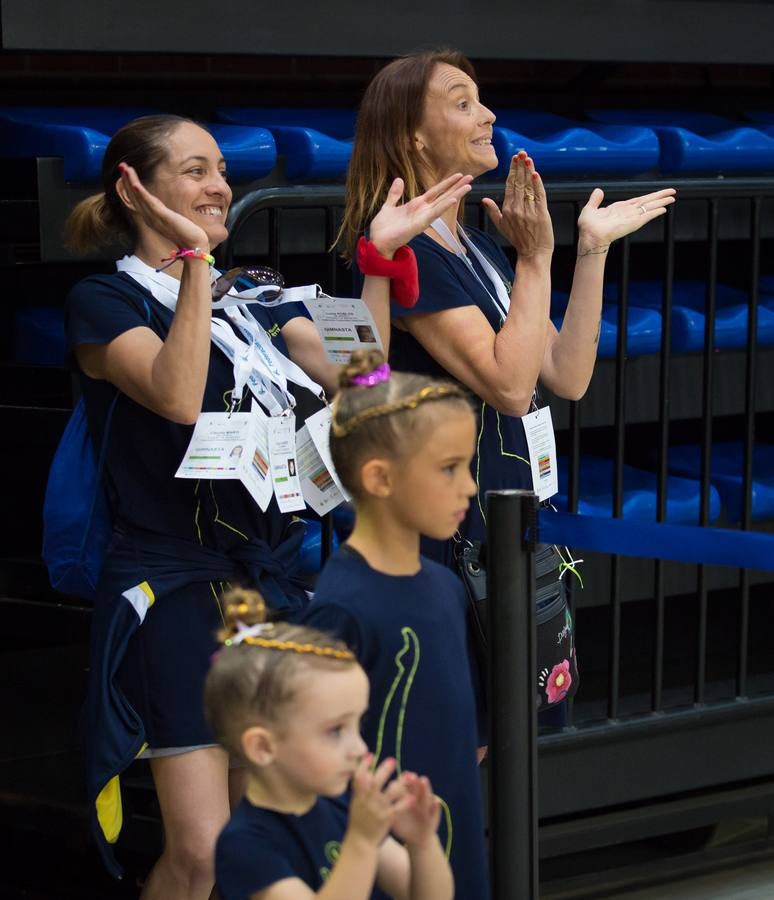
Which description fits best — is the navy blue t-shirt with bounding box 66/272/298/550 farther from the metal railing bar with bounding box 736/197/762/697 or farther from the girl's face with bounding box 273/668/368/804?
the metal railing bar with bounding box 736/197/762/697

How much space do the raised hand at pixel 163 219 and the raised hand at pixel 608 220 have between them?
0.66 metres

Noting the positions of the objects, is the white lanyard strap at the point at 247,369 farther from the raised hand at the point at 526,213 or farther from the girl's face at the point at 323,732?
the girl's face at the point at 323,732

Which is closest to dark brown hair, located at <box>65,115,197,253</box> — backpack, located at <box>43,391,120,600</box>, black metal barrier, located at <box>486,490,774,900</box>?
backpack, located at <box>43,391,120,600</box>

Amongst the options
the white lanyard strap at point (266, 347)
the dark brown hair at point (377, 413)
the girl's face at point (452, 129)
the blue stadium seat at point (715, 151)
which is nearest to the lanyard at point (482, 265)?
the girl's face at point (452, 129)

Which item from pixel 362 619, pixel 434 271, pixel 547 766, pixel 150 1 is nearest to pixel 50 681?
pixel 547 766

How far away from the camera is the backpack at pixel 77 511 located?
250 cm

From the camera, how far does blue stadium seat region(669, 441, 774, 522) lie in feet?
14.8

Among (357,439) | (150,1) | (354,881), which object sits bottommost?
(354,881)

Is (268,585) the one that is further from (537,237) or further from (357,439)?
(357,439)

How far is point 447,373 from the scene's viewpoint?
259 centimetres

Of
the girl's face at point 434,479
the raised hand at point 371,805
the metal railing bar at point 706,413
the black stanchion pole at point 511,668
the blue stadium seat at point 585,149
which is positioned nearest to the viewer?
the raised hand at point 371,805

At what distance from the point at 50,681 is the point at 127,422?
5.96 feet

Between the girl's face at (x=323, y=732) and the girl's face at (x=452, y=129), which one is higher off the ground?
the girl's face at (x=452, y=129)

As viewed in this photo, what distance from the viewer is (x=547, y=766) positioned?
11.4ft
